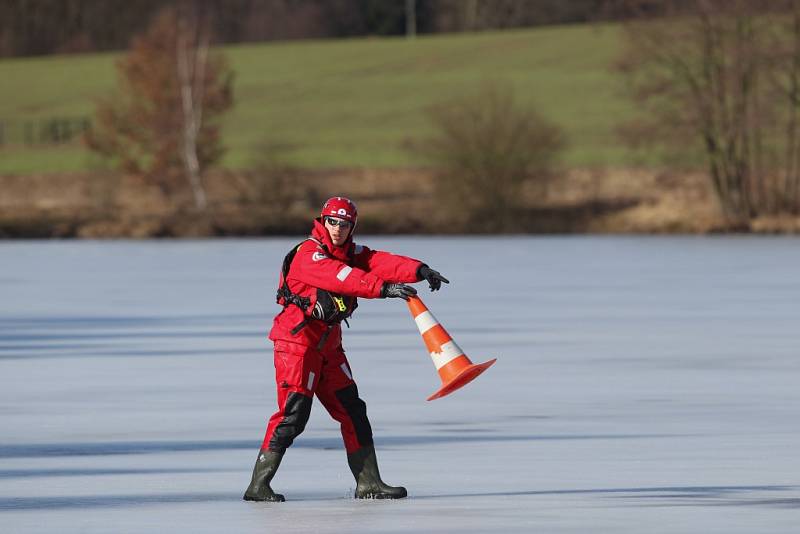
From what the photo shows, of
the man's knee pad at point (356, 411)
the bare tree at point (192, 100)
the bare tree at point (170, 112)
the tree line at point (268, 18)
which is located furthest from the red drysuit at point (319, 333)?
the tree line at point (268, 18)

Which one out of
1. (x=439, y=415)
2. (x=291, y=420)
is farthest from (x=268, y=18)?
(x=291, y=420)

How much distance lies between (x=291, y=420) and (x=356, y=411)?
33cm

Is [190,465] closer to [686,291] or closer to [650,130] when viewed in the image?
[686,291]

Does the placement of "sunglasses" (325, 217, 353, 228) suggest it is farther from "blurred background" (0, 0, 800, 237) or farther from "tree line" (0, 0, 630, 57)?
"tree line" (0, 0, 630, 57)

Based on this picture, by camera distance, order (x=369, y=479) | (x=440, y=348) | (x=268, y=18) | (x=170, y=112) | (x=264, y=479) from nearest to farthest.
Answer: (x=264, y=479)
(x=369, y=479)
(x=440, y=348)
(x=170, y=112)
(x=268, y=18)

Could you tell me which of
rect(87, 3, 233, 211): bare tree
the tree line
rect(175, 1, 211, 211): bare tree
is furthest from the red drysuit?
the tree line

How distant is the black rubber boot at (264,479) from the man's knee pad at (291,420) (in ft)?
0.16

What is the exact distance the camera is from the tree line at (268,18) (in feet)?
381

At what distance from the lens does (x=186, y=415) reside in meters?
12.5

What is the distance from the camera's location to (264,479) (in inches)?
351

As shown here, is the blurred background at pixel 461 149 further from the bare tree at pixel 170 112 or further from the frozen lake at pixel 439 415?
the frozen lake at pixel 439 415

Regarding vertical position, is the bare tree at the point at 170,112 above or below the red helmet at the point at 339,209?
below

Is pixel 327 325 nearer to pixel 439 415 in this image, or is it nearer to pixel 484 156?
pixel 439 415

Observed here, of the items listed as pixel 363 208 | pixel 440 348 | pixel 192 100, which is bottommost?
pixel 363 208
